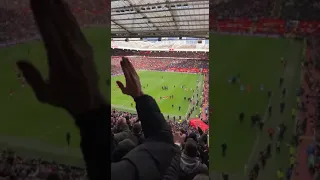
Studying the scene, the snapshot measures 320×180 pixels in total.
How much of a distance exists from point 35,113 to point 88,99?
361 millimetres

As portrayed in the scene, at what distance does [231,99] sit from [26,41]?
5.32 ft

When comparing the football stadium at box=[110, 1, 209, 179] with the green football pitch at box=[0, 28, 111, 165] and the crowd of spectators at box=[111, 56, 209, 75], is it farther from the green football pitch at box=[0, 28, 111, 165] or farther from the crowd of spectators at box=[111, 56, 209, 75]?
the green football pitch at box=[0, 28, 111, 165]

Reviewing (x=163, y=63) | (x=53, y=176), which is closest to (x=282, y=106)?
(x=53, y=176)

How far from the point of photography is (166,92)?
2427 cm

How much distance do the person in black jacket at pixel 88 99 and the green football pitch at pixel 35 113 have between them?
0.05 metres

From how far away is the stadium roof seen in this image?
9812 millimetres

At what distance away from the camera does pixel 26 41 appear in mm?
1814

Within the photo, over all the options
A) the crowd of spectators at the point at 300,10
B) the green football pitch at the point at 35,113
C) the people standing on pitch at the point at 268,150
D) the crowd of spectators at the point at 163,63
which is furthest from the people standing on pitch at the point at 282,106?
the crowd of spectators at the point at 163,63

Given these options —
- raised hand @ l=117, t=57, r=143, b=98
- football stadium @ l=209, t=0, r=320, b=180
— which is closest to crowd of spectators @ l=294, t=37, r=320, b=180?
football stadium @ l=209, t=0, r=320, b=180

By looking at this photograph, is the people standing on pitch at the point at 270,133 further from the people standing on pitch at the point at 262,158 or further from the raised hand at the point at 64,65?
the raised hand at the point at 64,65

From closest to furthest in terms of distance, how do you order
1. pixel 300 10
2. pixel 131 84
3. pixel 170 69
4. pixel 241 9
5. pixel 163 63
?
pixel 131 84
pixel 300 10
pixel 241 9
pixel 170 69
pixel 163 63

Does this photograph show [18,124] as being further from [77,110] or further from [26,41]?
[26,41]

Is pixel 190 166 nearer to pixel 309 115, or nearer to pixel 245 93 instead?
pixel 245 93

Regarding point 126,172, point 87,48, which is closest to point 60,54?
point 87,48
